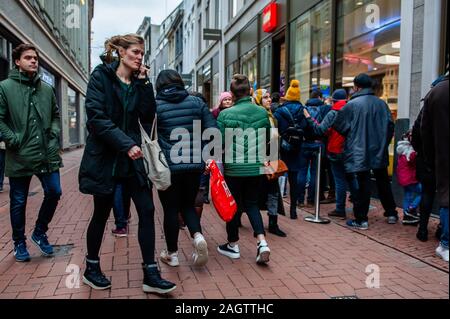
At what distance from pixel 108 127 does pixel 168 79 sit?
95 cm

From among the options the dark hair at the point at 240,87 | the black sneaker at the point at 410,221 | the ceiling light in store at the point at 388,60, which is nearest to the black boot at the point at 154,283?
the dark hair at the point at 240,87

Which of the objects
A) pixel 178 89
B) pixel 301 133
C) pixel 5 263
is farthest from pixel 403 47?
pixel 5 263

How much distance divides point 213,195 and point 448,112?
2.24 m

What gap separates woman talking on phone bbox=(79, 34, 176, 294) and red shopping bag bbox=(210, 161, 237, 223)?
764 millimetres

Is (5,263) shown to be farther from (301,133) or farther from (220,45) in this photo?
(220,45)

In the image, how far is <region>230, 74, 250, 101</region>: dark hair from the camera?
4375mm

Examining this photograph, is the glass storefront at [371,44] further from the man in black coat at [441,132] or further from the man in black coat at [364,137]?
the man in black coat at [441,132]

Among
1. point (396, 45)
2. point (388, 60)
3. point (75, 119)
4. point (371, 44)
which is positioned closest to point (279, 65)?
point (371, 44)

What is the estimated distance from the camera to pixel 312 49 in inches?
441

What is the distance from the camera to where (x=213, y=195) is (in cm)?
411

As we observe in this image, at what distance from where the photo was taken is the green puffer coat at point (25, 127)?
13.3 ft

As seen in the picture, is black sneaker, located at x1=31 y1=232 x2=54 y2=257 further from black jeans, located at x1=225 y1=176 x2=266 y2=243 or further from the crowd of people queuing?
black jeans, located at x1=225 y1=176 x2=266 y2=243

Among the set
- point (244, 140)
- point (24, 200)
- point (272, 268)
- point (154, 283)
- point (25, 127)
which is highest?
point (25, 127)

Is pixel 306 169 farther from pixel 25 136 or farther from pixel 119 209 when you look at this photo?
pixel 25 136
